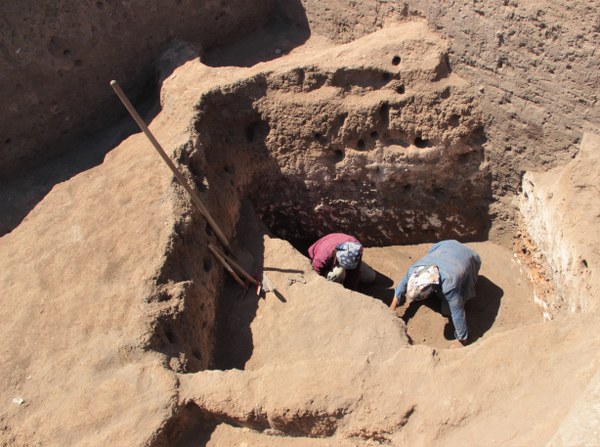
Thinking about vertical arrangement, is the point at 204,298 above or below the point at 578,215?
Answer: above

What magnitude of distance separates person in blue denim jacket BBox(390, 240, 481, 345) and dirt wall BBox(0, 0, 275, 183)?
3469mm

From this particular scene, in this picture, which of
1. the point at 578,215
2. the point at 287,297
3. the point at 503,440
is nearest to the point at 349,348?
the point at 287,297

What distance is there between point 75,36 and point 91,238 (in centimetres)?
221

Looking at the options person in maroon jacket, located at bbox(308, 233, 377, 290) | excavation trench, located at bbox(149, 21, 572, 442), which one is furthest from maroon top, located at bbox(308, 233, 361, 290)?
excavation trench, located at bbox(149, 21, 572, 442)

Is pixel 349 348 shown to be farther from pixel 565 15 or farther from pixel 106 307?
pixel 565 15

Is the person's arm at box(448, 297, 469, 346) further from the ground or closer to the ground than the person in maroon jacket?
closer to the ground

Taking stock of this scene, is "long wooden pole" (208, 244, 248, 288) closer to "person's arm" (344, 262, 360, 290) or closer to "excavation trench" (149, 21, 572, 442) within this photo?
"excavation trench" (149, 21, 572, 442)

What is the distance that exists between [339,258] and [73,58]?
326 cm

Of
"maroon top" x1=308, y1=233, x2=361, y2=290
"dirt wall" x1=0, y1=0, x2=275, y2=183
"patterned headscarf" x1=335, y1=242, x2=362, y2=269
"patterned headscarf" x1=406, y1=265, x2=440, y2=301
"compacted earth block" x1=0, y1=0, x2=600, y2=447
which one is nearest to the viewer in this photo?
"compacted earth block" x1=0, y1=0, x2=600, y2=447

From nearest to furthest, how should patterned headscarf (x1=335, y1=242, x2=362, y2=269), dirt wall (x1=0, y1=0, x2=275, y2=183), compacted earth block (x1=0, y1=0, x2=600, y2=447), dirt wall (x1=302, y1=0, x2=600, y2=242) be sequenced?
compacted earth block (x1=0, y1=0, x2=600, y2=447)
dirt wall (x1=302, y1=0, x2=600, y2=242)
patterned headscarf (x1=335, y1=242, x2=362, y2=269)
dirt wall (x1=0, y1=0, x2=275, y2=183)

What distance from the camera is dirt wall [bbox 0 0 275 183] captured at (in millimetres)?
5715

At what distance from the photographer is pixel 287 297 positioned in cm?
509

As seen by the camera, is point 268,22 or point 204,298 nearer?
point 204,298

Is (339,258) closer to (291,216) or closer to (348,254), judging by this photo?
(348,254)
